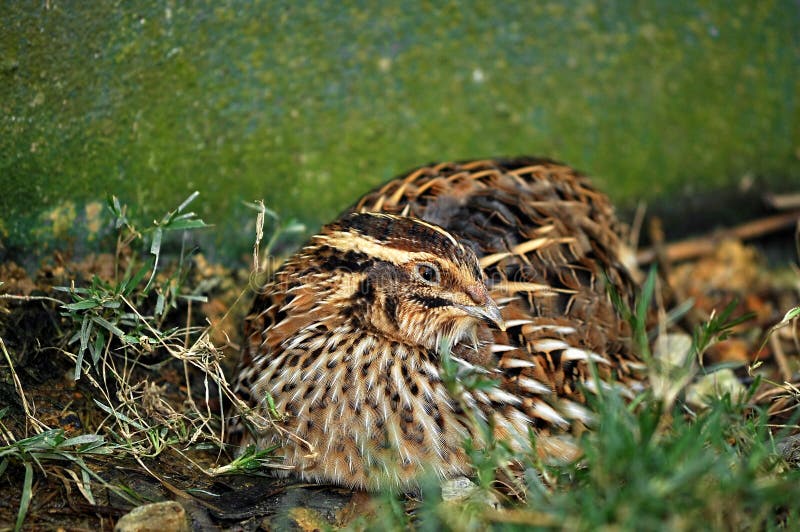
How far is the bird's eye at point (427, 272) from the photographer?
11.4 ft

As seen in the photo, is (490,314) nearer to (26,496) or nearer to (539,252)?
(539,252)

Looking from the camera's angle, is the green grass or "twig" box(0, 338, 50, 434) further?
"twig" box(0, 338, 50, 434)

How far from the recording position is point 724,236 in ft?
20.3

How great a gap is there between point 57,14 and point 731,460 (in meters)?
3.14

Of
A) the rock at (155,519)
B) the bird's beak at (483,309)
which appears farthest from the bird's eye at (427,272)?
the rock at (155,519)

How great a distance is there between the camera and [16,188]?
4.06 metres

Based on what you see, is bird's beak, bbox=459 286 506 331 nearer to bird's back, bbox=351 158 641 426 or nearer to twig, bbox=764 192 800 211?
bird's back, bbox=351 158 641 426

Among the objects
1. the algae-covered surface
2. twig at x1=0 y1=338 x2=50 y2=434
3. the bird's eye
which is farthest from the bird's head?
the algae-covered surface

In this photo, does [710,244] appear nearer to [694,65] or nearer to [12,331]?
[694,65]

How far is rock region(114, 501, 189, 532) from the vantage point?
10.2 feet

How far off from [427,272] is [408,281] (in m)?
0.08

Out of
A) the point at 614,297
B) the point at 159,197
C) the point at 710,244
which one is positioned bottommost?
the point at 710,244

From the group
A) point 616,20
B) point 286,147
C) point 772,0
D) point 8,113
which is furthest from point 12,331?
point 772,0

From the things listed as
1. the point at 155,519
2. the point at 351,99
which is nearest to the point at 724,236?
the point at 351,99
